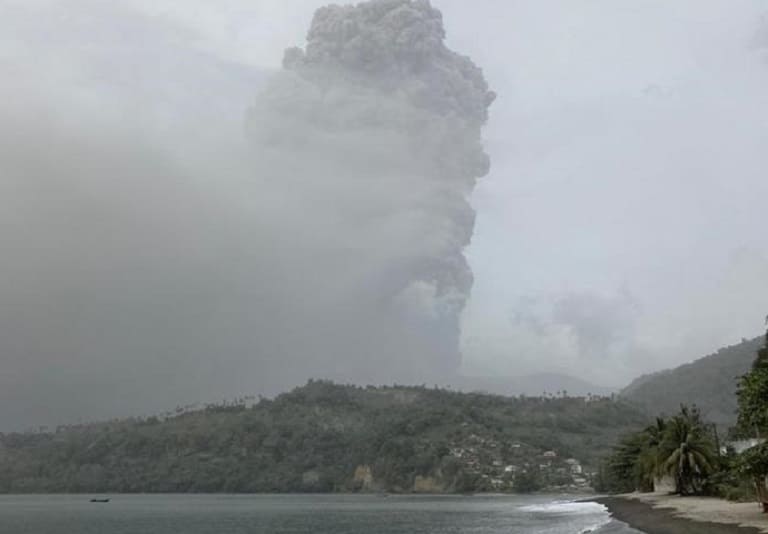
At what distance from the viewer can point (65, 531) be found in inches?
4210

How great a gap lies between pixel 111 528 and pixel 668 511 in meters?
69.7

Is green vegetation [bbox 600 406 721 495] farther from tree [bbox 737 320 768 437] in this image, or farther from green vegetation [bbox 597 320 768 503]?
tree [bbox 737 320 768 437]

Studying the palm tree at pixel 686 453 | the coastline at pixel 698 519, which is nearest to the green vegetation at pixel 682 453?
the palm tree at pixel 686 453

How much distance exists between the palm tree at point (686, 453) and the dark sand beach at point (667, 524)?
11.7 m

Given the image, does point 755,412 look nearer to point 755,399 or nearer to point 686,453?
point 755,399

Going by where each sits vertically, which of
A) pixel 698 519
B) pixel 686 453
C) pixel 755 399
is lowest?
pixel 698 519

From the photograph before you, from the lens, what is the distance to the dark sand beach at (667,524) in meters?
53.7

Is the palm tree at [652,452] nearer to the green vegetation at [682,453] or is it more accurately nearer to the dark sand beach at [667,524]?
the green vegetation at [682,453]

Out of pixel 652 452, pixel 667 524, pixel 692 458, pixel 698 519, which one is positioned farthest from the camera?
pixel 652 452

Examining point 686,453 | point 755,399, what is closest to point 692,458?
point 686,453

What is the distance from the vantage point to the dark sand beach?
5366cm

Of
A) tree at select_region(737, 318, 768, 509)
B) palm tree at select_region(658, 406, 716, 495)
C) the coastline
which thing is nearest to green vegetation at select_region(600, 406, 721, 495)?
palm tree at select_region(658, 406, 716, 495)

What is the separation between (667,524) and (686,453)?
128 feet

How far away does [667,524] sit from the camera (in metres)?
67.0
